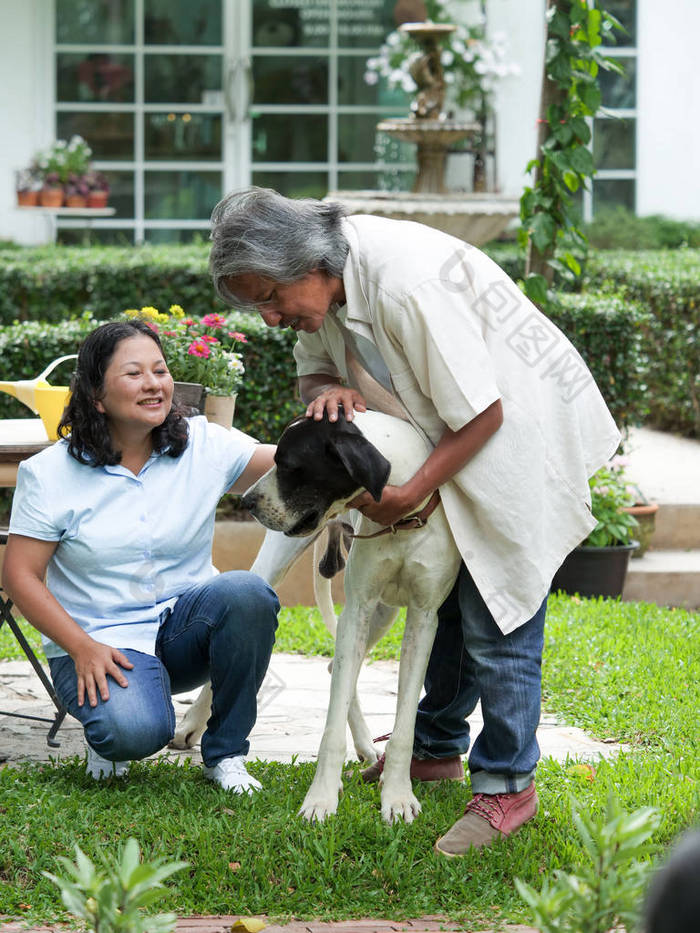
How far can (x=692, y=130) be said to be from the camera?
41.4 ft

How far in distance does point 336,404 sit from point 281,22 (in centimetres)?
1047

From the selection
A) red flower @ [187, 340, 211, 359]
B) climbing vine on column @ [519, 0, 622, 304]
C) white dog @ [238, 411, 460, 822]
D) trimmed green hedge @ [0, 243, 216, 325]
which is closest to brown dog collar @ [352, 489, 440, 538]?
white dog @ [238, 411, 460, 822]

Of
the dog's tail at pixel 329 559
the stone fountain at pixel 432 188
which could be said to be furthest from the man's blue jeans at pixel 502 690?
the stone fountain at pixel 432 188

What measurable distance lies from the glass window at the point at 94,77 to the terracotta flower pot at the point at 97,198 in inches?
40.3

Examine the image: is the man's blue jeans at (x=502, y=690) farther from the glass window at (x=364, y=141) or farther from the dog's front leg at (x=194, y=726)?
the glass window at (x=364, y=141)

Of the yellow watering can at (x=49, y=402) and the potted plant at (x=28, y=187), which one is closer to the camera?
the yellow watering can at (x=49, y=402)

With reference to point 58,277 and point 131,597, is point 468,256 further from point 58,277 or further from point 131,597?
point 58,277

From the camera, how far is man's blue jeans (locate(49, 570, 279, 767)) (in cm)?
321

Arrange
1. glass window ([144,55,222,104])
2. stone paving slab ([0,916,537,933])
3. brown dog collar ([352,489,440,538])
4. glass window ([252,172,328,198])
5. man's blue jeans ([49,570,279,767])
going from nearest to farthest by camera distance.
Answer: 1. stone paving slab ([0,916,537,933])
2. brown dog collar ([352,489,440,538])
3. man's blue jeans ([49,570,279,767])
4. glass window ([144,55,222,104])
5. glass window ([252,172,328,198])

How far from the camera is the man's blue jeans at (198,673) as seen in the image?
3.21 metres

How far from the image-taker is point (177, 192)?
12.6 metres

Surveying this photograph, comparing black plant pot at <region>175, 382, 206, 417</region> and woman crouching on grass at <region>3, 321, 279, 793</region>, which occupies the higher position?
black plant pot at <region>175, 382, 206, 417</region>

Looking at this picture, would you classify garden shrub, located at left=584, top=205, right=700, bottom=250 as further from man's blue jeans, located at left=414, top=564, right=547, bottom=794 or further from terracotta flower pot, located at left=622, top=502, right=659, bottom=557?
man's blue jeans, located at left=414, top=564, right=547, bottom=794

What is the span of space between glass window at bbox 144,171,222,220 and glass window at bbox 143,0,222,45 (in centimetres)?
125
